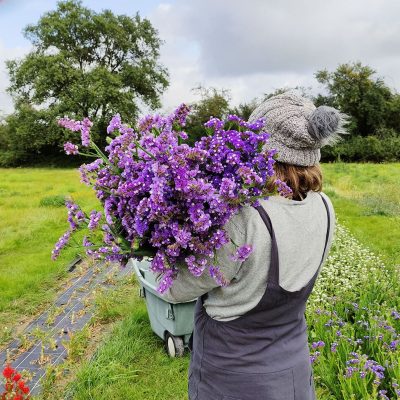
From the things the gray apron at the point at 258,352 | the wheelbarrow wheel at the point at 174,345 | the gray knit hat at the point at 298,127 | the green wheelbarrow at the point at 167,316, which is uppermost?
the gray knit hat at the point at 298,127

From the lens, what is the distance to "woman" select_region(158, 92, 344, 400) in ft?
5.34

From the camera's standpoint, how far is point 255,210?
1.60 metres

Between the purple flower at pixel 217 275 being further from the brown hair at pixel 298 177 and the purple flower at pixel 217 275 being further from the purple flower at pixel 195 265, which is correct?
Result: the brown hair at pixel 298 177

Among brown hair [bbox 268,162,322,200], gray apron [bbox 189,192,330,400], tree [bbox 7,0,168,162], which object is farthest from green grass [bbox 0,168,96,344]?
tree [bbox 7,0,168,162]

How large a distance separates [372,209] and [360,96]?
2626 centimetres

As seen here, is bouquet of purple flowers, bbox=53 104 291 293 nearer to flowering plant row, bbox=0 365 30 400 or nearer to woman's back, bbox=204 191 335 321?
woman's back, bbox=204 191 335 321

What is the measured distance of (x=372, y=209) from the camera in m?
11.3

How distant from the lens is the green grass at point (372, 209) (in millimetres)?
8430

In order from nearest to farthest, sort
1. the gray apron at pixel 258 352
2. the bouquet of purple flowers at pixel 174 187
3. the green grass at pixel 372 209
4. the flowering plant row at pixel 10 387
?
the bouquet of purple flowers at pixel 174 187 < the gray apron at pixel 258 352 < the flowering plant row at pixel 10 387 < the green grass at pixel 372 209

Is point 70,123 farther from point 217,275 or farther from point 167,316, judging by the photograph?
point 167,316

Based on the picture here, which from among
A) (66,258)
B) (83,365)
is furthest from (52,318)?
(66,258)

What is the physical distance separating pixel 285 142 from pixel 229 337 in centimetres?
76

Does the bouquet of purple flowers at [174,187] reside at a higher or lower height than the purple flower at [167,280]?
higher

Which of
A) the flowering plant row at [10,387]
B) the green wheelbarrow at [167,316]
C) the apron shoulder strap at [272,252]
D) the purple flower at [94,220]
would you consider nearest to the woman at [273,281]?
the apron shoulder strap at [272,252]
